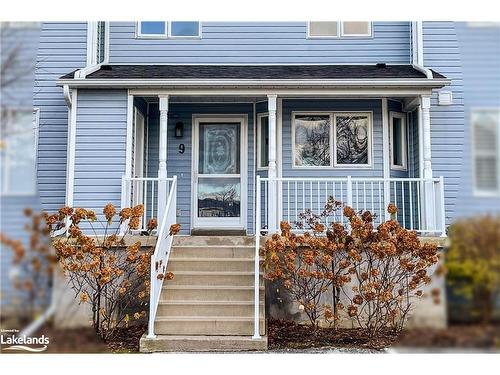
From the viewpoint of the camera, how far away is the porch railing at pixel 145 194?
8133 millimetres

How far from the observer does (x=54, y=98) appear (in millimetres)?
9086

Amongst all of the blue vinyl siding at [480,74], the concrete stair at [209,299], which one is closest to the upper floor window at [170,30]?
the concrete stair at [209,299]

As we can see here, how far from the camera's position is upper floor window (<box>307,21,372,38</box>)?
9.40 m

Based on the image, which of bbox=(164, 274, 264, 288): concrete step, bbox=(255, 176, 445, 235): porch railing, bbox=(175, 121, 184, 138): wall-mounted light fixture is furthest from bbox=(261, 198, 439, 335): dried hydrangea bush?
bbox=(175, 121, 184, 138): wall-mounted light fixture

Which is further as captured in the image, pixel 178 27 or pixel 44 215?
pixel 178 27

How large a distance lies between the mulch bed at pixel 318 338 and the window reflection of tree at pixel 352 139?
3.06 metres

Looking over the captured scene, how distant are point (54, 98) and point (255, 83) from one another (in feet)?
11.3

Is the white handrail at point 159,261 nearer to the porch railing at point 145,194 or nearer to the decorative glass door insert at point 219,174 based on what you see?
the porch railing at point 145,194

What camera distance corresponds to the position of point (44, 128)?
29.8 feet

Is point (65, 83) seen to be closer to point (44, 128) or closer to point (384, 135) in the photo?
point (44, 128)

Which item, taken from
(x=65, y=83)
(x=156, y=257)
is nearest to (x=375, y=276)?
(x=156, y=257)

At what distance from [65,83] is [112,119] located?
0.87 meters

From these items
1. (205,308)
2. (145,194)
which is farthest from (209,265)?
(145,194)
